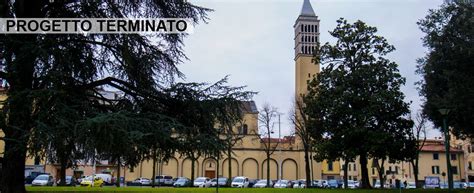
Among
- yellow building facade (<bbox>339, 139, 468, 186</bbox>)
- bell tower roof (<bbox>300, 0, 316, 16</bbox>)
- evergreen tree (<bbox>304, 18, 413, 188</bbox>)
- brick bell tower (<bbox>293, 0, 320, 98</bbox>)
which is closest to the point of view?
evergreen tree (<bbox>304, 18, 413, 188</bbox>)

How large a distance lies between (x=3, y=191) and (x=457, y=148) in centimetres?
8341

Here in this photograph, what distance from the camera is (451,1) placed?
75.0 ft

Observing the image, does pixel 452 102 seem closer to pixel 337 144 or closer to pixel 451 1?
pixel 451 1

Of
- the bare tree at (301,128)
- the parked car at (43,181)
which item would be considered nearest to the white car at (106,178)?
the parked car at (43,181)

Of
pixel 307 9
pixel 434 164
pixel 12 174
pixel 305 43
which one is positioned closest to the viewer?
pixel 12 174

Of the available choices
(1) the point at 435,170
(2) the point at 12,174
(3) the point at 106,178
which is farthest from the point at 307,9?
(2) the point at 12,174

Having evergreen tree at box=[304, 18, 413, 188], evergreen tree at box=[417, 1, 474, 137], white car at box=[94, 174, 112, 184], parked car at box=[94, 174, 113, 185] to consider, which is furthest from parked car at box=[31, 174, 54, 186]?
evergreen tree at box=[417, 1, 474, 137]

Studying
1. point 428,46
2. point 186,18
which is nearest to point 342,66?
point 428,46

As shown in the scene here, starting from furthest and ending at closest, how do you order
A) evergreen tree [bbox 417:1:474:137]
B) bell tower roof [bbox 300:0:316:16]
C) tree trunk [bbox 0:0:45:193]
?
bell tower roof [bbox 300:0:316:16] → evergreen tree [bbox 417:1:474:137] → tree trunk [bbox 0:0:45:193]

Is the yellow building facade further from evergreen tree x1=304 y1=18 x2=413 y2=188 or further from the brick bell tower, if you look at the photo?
evergreen tree x1=304 y1=18 x2=413 y2=188

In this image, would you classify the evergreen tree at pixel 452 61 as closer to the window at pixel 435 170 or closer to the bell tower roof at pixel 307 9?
the window at pixel 435 170

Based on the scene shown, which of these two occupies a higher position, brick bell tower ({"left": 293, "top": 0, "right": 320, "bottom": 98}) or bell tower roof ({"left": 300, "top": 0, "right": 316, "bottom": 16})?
bell tower roof ({"left": 300, "top": 0, "right": 316, "bottom": 16})

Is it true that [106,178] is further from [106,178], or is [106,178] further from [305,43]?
[305,43]

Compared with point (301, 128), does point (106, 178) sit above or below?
below
